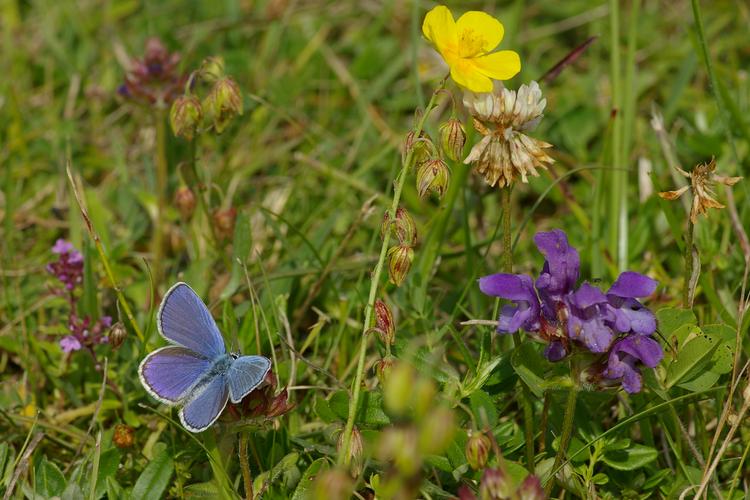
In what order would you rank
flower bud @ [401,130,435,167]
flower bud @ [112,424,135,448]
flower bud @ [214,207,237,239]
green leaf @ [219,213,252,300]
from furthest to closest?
1. flower bud @ [214,207,237,239]
2. green leaf @ [219,213,252,300]
3. flower bud @ [112,424,135,448]
4. flower bud @ [401,130,435,167]

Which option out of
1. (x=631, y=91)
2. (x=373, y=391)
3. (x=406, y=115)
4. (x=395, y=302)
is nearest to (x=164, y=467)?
(x=373, y=391)

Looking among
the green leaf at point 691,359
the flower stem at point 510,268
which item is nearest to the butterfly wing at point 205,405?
the flower stem at point 510,268

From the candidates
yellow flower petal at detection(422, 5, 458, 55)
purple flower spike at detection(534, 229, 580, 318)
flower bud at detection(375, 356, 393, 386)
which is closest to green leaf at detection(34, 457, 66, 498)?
flower bud at detection(375, 356, 393, 386)

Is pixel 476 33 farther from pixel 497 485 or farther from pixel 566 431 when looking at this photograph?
pixel 497 485

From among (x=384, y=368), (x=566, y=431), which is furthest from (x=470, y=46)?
(x=566, y=431)

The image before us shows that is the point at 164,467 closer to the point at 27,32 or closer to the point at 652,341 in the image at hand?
the point at 652,341

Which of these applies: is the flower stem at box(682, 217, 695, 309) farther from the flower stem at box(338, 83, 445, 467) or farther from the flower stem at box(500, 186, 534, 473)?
the flower stem at box(338, 83, 445, 467)
